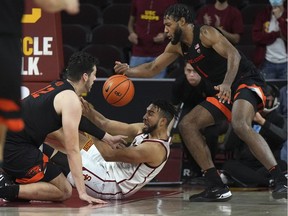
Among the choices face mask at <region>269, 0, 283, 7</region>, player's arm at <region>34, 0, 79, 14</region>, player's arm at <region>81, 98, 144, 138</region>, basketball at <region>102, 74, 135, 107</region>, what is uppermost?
face mask at <region>269, 0, 283, 7</region>

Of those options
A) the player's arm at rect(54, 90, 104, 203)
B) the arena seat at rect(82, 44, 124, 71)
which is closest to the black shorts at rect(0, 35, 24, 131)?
the player's arm at rect(54, 90, 104, 203)

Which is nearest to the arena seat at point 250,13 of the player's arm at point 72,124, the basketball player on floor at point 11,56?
the player's arm at point 72,124

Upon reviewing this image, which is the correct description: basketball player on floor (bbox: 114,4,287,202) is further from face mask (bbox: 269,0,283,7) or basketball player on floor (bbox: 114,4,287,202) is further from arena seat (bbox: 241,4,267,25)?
arena seat (bbox: 241,4,267,25)

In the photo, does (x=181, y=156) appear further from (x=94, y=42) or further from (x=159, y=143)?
(x=94, y=42)

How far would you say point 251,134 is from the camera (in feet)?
22.9

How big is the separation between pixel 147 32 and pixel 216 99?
2651 millimetres

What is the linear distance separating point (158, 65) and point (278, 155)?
6.22 feet

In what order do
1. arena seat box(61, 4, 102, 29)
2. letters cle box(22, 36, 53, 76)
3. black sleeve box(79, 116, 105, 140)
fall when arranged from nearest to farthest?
black sleeve box(79, 116, 105, 140)
letters cle box(22, 36, 53, 76)
arena seat box(61, 4, 102, 29)

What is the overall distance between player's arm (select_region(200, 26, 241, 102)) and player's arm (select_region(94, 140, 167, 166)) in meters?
0.79

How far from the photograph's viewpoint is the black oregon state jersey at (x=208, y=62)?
707 cm

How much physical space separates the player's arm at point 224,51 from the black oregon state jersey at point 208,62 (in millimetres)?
64

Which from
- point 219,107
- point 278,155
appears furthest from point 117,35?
point 219,107

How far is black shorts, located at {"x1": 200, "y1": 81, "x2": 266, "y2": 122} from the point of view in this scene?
281 inches

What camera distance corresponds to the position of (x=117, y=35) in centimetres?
1095
